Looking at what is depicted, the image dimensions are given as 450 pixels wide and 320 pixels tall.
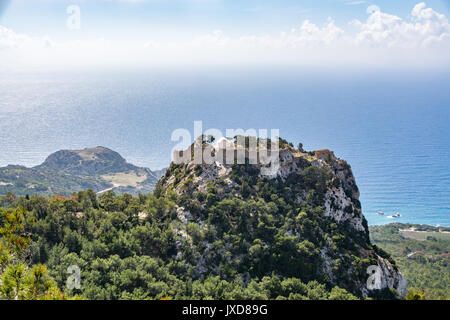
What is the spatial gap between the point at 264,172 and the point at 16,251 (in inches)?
1053

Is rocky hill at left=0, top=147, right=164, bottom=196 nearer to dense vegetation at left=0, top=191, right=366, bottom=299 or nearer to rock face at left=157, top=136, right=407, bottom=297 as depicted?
dense vegetation at left=0, top=191, right=366, bottom=299

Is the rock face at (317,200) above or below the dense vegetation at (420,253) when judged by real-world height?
above

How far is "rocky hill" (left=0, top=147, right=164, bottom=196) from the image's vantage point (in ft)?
324

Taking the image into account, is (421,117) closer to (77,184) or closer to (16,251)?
(77,184)

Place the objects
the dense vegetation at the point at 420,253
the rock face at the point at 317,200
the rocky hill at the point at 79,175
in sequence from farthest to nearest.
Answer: the rocky hill at the point at 79,175 → the dense vegetation at the point at 420,253 → the rock face at the point at 317,200

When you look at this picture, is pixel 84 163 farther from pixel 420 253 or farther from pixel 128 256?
pixel 420 253

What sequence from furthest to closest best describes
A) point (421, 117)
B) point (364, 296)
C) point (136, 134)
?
point (421, 117) → point (136, 134) → point (364, 296)

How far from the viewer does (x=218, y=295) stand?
24.0 m

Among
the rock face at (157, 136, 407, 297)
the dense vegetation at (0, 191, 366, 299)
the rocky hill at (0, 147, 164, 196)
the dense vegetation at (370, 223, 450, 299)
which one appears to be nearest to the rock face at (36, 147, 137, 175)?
the rocky hill at (0, 147, 164, 196)

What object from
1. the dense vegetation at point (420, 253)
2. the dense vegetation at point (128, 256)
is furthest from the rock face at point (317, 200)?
the dense vegetation at point (420, 253)

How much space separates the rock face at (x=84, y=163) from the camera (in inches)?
5177

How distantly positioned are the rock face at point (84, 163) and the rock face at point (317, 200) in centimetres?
9968

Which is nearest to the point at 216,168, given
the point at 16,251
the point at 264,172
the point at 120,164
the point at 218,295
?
the point at 264,172

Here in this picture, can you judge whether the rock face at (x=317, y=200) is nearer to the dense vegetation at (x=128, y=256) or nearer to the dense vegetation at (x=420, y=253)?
the dense vegetation at (x=128, y=256)
